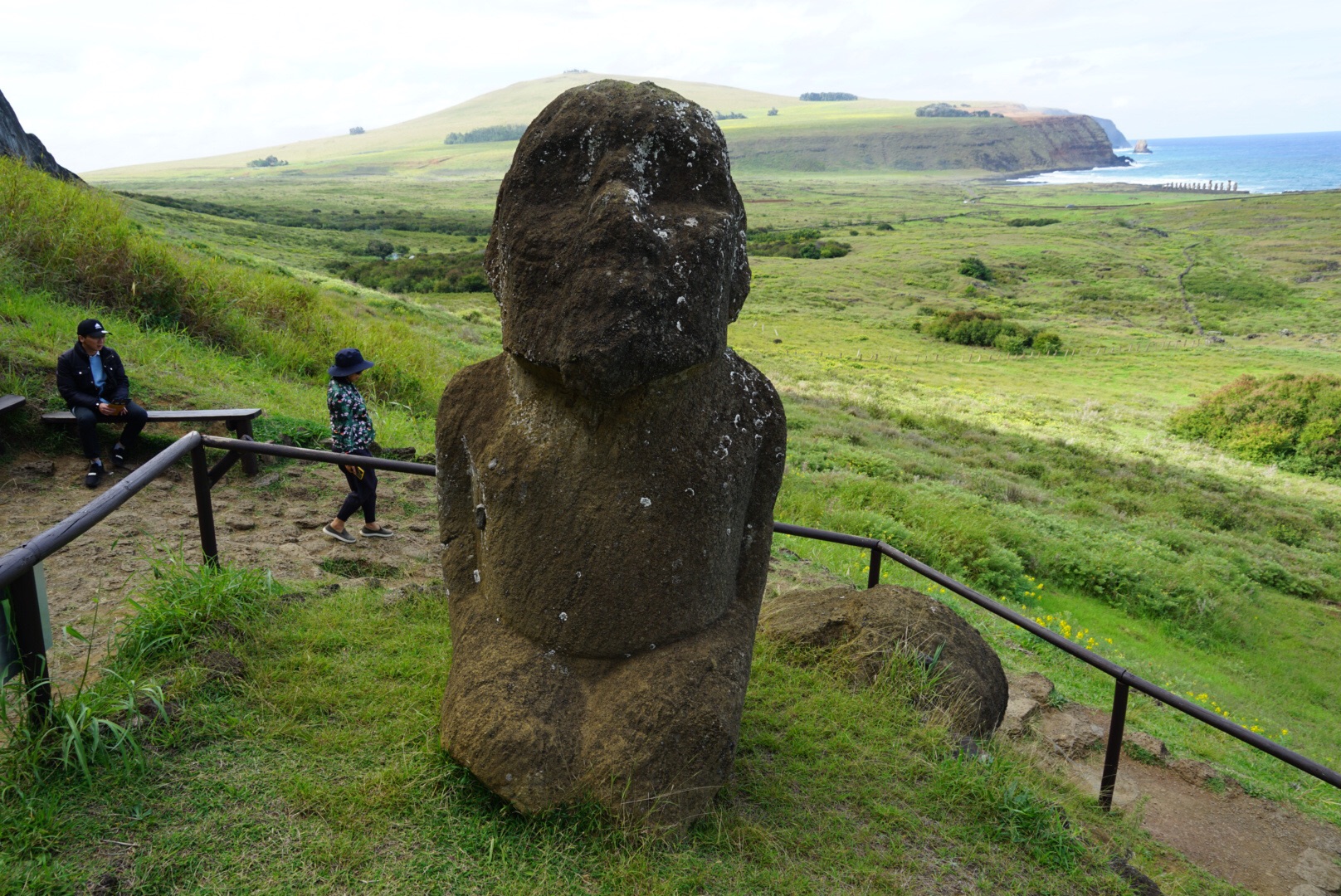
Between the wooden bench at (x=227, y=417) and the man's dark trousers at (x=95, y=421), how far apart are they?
121 mm

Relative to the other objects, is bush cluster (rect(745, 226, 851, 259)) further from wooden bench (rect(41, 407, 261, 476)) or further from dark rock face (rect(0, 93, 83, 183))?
wooden bench (rect(41, 407, 261, 476))

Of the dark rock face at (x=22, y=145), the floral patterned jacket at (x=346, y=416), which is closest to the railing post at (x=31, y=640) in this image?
the floral patterned jacket at (x=346, y=416)

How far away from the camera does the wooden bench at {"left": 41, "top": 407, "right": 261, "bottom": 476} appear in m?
7.79

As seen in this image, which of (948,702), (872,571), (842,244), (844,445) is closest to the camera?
(948,702)

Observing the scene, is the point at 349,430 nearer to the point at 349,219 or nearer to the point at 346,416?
the point at 346,416

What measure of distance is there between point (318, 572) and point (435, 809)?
3190 millimetres

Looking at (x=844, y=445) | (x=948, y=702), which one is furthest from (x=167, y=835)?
(x=844, y=445)

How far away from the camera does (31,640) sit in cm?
312

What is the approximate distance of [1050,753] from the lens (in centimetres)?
595

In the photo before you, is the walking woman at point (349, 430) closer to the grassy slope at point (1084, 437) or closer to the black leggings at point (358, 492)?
the black leggings at point (358, 492)

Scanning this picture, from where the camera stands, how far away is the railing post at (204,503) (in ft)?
15.7

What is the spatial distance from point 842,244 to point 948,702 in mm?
66967

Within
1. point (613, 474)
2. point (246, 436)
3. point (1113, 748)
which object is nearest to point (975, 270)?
point (246, 436)

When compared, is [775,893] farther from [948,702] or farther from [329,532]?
[329,532]
